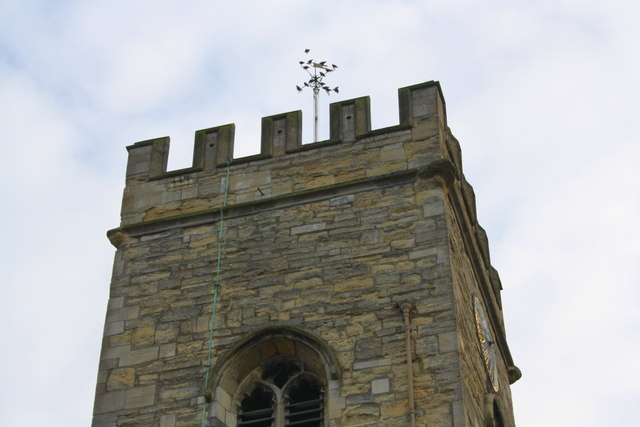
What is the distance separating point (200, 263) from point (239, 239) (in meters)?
0.53

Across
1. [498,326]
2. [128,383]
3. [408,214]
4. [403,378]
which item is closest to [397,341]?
[403,378]

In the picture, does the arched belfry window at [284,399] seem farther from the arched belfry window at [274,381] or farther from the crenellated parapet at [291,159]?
the crenellated parapet at [291,159]

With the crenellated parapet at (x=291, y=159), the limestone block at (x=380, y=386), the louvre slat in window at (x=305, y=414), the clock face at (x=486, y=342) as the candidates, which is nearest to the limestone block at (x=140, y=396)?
the louvre slat in window at (x=305, y=414)

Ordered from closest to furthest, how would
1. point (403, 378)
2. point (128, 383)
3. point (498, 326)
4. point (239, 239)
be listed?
point (403, 378) < point (128, 383) < point (239, 239) < point (498, 326)

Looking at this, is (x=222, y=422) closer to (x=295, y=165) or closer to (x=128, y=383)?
(x=128, y=383)

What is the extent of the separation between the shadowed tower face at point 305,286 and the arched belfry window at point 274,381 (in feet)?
0.06

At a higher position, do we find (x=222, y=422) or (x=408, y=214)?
(x=408, y=214)

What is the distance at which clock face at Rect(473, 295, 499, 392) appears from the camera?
17766 mm

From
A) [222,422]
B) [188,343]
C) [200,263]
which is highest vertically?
[200,263]

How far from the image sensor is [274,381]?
647 inches

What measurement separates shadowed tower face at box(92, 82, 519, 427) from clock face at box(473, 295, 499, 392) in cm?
6

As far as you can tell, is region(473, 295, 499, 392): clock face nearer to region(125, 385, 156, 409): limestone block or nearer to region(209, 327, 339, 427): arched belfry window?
region(209, 327, 339, 427): arched belfry window

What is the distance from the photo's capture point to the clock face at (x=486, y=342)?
58.3ft

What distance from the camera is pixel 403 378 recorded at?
15.4 meters
